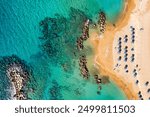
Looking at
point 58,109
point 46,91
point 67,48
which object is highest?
point 67,48

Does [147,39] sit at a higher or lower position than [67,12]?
lower

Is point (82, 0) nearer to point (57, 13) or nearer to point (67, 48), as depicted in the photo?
point (57, 13)

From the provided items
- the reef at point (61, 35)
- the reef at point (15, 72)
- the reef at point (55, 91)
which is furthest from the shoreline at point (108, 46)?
the reef at point (15, 72)

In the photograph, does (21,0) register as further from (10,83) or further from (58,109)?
(58,109)

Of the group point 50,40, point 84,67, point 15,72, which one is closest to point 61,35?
point 50,40

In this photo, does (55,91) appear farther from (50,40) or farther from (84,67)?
(50,40)

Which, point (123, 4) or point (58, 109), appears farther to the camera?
point (123, 4)

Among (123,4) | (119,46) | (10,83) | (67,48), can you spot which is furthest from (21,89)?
(123,4)

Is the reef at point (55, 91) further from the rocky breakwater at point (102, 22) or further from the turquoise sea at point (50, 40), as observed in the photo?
the rocky breakwater at point (102, 22)
